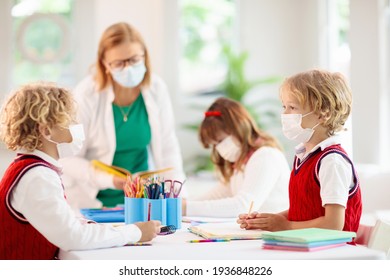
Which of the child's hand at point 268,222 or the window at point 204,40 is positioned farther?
the window at point 204,40

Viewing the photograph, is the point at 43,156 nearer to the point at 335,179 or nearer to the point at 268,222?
the point at 268,222

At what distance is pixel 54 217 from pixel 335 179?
0.79 meters

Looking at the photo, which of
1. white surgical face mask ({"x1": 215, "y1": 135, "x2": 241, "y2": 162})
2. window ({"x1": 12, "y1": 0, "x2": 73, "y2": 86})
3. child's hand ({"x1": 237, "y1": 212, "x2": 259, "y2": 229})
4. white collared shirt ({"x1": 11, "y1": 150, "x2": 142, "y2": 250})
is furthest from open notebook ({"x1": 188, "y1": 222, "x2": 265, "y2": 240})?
window ({"x1": 12, "y1": 0, "x2": 73, "y2": 86})

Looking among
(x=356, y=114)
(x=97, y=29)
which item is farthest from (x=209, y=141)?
(x=97, y=29)

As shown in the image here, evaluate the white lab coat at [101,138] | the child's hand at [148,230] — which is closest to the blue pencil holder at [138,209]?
the child's hand at [148,230]

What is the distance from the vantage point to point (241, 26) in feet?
19.1

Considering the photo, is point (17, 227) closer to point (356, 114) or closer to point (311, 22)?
point (356, 114)

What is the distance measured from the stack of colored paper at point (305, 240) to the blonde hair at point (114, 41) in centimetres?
165

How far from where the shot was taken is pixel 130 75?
10.4 feet

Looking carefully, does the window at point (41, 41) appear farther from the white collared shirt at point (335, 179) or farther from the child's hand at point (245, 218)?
the white collared shirt at point (335, 179)

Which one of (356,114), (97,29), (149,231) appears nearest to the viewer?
(149,231)

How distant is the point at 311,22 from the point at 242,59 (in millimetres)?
680

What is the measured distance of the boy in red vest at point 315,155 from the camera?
197cm
